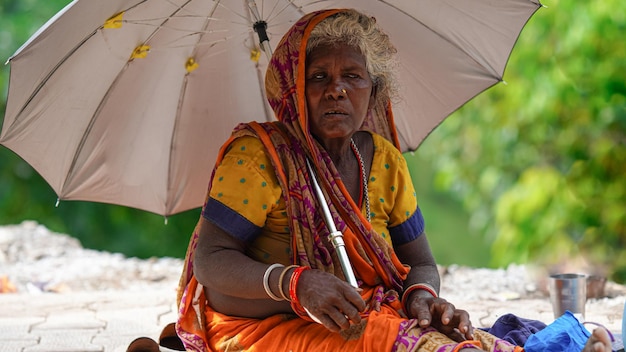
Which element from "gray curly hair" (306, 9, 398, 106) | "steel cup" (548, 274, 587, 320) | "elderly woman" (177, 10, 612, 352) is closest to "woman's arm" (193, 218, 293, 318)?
"elderly woman" (177, 10, 612, 352)

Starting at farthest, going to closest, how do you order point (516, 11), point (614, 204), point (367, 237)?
point (614, 204) → point (516, 11) → point (367, 237)

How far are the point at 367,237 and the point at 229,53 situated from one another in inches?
42.1

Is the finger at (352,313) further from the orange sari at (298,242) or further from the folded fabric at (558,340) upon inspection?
the folded fabric at (558,340)

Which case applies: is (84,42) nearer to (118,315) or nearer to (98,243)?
(118,315)

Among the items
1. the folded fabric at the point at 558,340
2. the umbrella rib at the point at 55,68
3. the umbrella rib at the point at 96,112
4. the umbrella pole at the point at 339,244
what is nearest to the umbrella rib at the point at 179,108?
the umbrella rib at the point at 96,112

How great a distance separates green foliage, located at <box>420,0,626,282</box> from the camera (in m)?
6.89

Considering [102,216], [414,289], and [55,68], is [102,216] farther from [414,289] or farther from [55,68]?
[414,289]

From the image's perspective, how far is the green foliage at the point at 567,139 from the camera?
689 cm

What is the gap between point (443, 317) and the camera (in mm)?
2484

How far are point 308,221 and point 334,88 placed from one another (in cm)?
45

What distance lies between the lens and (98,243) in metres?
11.1

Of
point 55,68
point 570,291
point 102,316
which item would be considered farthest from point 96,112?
point 570,291

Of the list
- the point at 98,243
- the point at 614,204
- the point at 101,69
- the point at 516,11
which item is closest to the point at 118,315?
the point at 101,69

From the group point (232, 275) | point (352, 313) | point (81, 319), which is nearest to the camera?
point (352, 313)
